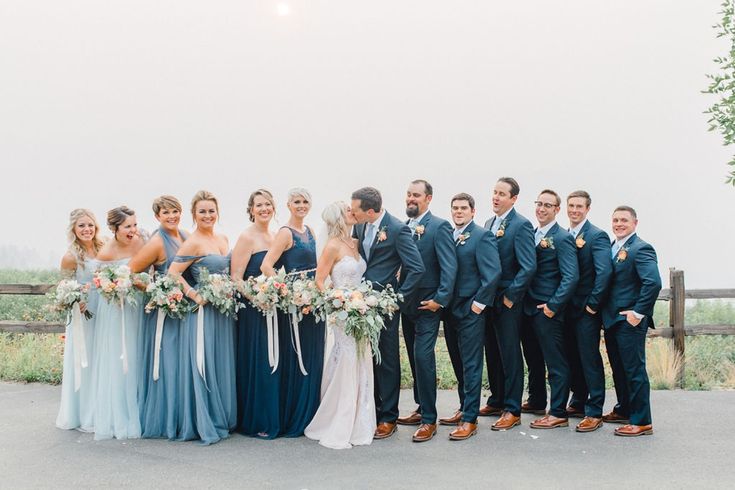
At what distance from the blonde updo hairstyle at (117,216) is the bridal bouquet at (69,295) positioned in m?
0.66

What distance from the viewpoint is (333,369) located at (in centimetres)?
671

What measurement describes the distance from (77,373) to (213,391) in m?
1.59

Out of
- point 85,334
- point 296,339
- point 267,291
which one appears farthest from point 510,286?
point 85,334

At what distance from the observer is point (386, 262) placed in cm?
663

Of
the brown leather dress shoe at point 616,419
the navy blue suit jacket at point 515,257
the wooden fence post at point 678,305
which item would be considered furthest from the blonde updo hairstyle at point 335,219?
the wooden fence post at point 678,305

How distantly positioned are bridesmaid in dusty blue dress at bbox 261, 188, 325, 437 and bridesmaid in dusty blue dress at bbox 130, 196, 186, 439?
1.02 m

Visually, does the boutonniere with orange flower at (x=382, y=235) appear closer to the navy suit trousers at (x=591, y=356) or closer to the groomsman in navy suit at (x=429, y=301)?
the groomsman in navy suit at (x=429, y=301)

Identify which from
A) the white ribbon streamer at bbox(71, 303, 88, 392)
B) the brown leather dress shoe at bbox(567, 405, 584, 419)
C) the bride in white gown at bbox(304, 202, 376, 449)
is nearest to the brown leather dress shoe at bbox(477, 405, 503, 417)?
the brown leather dress shoe at bbox(567, 405, 584, 419)

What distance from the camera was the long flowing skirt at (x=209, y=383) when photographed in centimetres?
656

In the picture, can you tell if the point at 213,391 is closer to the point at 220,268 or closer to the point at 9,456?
the point at 220,268

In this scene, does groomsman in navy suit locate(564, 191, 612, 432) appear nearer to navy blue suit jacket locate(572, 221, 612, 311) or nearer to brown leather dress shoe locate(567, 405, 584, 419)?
navy blue suit jacket locate(572, 221, 612, 311)

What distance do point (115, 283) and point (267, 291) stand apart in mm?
1512

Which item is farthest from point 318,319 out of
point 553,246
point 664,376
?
point 664,376

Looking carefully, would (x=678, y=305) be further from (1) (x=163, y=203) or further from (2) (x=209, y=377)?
(1) (x=163, y=203)
